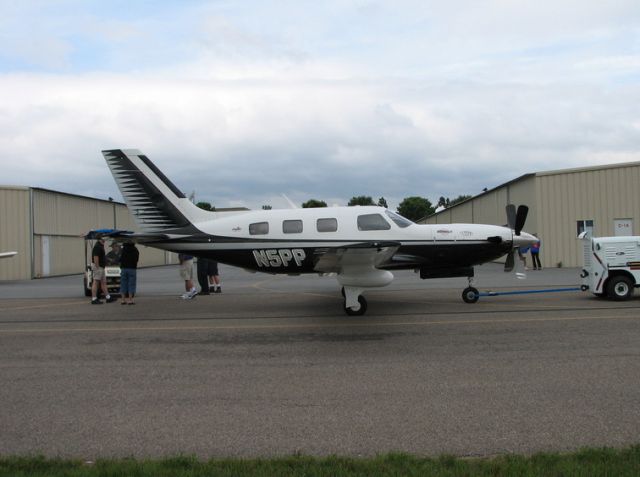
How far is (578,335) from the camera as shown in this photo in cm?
946

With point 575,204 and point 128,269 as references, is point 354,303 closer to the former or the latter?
point 128,269

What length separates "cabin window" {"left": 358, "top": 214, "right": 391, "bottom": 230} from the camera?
13.6 m

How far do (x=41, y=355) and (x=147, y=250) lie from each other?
129 ft

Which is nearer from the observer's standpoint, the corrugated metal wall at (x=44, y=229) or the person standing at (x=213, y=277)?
the person standing at (x=213, y=277)

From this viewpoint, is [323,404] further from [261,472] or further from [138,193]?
[138,193]

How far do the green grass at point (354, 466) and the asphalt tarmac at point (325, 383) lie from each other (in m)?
0.29

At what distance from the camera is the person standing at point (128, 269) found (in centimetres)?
1597

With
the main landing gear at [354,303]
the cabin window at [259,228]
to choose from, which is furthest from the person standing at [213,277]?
the main landing gear at [354,303]

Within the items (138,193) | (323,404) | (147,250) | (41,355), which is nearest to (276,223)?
(138,193)

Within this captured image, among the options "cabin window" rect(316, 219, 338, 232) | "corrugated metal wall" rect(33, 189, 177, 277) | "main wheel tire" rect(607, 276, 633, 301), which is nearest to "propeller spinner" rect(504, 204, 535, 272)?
"main wheel tire" rect(607, 276, 633, 301)

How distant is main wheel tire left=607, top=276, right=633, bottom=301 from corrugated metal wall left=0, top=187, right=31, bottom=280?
27.9 meters

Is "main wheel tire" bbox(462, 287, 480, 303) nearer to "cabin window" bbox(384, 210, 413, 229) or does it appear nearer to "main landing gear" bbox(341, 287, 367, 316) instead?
"cabin window" bbox(384, 210, 413, 229)

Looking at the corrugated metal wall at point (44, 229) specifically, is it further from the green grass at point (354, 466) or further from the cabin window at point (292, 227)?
the green grass at point (354, 466)

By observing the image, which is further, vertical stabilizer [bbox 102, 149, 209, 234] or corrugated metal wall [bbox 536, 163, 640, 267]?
corrugated metal wall [bbox 536, 163, 640, 267]
